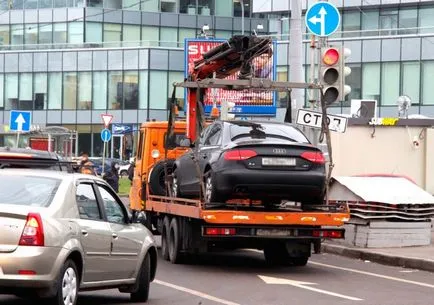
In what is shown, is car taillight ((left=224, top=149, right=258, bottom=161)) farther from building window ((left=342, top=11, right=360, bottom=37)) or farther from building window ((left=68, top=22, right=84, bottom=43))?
building window ((left=68, top=22, right=84, bottom=43))

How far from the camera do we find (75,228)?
9758 mm

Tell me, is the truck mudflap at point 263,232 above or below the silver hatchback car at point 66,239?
below

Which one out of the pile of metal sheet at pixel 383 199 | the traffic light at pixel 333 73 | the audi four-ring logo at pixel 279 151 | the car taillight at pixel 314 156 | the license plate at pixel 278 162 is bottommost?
the pile of metal sheet at pixel 383 199

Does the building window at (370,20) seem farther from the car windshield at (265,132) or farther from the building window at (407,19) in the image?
the car windshield at (265,132)

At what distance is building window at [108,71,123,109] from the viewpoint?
73438 millimetres

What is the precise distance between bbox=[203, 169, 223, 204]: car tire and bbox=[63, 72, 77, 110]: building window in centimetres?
6047

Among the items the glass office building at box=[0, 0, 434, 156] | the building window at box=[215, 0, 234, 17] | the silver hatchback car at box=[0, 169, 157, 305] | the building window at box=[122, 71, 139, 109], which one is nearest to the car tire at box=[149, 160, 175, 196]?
the silver hatchback car at box=[0, 169, 157, 305]

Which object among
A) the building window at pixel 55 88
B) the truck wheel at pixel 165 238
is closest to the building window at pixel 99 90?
the building window at pixel 55 88

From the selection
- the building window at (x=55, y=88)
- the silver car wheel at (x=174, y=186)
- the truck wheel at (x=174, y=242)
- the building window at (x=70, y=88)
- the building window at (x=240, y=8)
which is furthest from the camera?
→ the building window at (x=240, y=8)

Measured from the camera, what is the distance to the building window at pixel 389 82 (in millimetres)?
60469

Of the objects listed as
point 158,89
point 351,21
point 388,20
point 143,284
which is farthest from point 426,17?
point 143,284

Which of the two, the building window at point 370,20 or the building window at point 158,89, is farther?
the building window at point 158,89

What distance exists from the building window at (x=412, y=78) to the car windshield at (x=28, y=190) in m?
51.6

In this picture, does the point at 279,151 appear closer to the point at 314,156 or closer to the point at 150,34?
the point at 314,156
